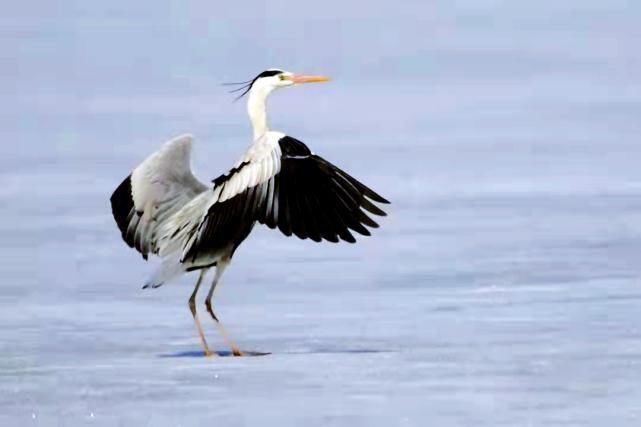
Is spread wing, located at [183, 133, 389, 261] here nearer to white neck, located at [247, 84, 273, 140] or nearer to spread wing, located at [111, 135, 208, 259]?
white neck, located at [247, 84, 273, 140]

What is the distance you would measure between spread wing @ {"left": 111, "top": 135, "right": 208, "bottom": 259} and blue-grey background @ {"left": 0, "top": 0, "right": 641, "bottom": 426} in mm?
468

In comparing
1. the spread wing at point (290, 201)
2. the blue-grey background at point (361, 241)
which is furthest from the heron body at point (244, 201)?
the blue-grey background at point (361, 241)

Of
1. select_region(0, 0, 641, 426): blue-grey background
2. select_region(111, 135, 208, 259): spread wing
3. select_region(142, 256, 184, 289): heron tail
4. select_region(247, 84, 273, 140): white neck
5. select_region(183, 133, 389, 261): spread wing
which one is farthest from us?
select_region(111, 135, 208, 259): spread wing

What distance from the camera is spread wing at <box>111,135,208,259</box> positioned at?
8828mm

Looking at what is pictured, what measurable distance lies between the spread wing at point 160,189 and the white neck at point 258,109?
1.20 ft

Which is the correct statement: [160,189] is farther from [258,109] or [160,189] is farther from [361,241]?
[361,241]

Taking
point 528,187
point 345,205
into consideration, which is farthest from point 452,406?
point 528,187

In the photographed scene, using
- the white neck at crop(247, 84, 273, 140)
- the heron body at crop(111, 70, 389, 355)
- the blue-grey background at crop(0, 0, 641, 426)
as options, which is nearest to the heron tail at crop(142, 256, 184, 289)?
the heron body at crop(111, 70, 389, 355)

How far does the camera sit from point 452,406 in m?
7.06

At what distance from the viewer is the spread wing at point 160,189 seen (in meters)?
8.83

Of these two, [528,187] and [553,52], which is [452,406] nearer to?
[528,187]

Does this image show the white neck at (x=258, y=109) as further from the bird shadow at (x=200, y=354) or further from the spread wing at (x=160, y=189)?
the bird shadow at (x=200, y=354)

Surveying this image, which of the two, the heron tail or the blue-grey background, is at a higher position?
the heron tail

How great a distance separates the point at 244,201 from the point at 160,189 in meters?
0.77
